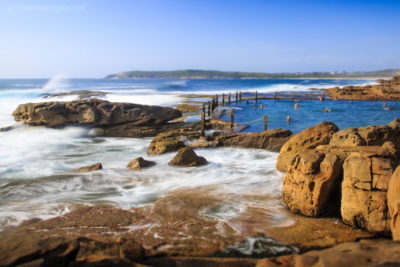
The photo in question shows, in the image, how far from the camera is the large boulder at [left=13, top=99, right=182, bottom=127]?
736 inches

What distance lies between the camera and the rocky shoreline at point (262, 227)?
4.20 metres

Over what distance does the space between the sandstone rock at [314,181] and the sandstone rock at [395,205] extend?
129 cm

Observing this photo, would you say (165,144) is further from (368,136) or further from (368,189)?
(368,189)

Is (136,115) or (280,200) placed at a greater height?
(136,115)

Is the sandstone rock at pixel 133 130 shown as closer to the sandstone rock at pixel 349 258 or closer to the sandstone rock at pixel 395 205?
the sandstone rock at pixel 395 205

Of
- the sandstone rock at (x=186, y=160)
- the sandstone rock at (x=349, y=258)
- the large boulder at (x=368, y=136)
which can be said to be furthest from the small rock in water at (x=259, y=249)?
the sandstone rock at (x=186, y=160)

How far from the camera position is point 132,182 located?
32.7 feet

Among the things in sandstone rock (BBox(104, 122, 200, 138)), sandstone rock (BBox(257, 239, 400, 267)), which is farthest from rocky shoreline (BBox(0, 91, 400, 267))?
sandstone rock (BBox(104, 122, 200, 138))

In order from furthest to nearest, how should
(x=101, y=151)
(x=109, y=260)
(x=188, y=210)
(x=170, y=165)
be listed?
(x=101, y=151)
(x=170, y=165)
(x=188, y=210)
(x=109, y=260)

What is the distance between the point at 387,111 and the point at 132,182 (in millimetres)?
34406

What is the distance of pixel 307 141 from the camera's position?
10.9m

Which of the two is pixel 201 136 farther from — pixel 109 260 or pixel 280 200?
pixel 109 260

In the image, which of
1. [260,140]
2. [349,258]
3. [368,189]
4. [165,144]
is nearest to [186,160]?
[165,144]

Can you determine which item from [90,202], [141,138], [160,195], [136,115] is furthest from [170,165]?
[136,115]
